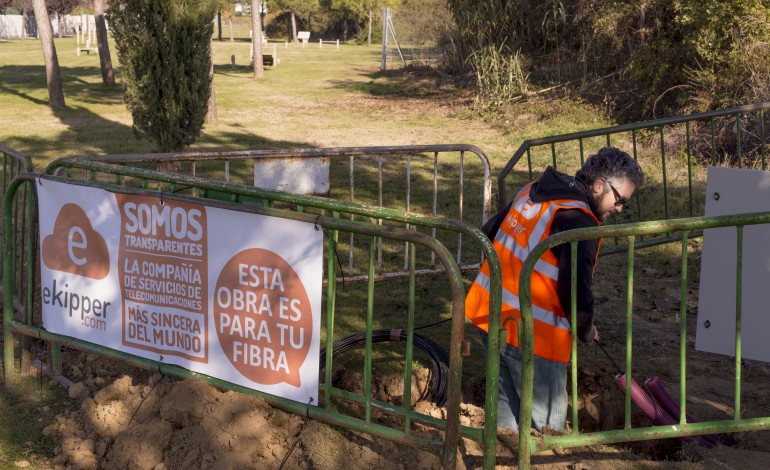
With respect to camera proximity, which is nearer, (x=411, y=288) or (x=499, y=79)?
(x=411, y=288)

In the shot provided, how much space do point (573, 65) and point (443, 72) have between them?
7749mm

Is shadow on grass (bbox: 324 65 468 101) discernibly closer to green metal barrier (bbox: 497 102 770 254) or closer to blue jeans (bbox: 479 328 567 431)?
green metal barrier (bbox: 497 102 770 254)

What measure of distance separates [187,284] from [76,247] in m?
0.89

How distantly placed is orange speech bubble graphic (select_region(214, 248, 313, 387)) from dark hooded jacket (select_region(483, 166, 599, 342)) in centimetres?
124

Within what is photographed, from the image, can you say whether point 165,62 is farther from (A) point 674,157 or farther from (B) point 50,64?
(B) point 50,64

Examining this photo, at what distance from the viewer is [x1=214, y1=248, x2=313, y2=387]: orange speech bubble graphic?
402cm

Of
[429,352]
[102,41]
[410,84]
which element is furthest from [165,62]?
[410,84]

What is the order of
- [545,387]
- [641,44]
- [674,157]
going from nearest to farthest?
[545,387] → [674,157] → [641,44]

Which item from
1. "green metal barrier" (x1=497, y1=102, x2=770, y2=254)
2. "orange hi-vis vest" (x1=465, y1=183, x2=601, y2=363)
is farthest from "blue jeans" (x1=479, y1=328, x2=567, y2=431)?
"green metal barrier" (x1=497, y1=102, x2=770, y2=254)

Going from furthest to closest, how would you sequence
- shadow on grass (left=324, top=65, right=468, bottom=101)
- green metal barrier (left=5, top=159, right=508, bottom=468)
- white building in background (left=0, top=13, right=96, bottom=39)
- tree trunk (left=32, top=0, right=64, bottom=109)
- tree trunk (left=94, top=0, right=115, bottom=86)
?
white building in background (left=0, top=13, right=96, bottom=39)
tree trunk (left=94, top=0, right=115, bottom=86)
shadow on grass (left=324, top=65, right=468, bottom=101)
tree trunk (left=32, top=0, right=64, bottom=109)
green metal barrier (left=5, top=159, right=508, bottom=468)

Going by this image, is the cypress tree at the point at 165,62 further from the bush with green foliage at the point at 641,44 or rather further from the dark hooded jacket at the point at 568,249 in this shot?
the dark hooded jacket at the point at 568,249

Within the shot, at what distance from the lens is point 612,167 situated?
14.2 feet

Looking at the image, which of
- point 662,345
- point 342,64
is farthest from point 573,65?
point 342,64

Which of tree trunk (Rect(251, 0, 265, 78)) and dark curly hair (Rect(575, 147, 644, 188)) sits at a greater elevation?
tree trunk (Rect(251, 0, 265, 78))
